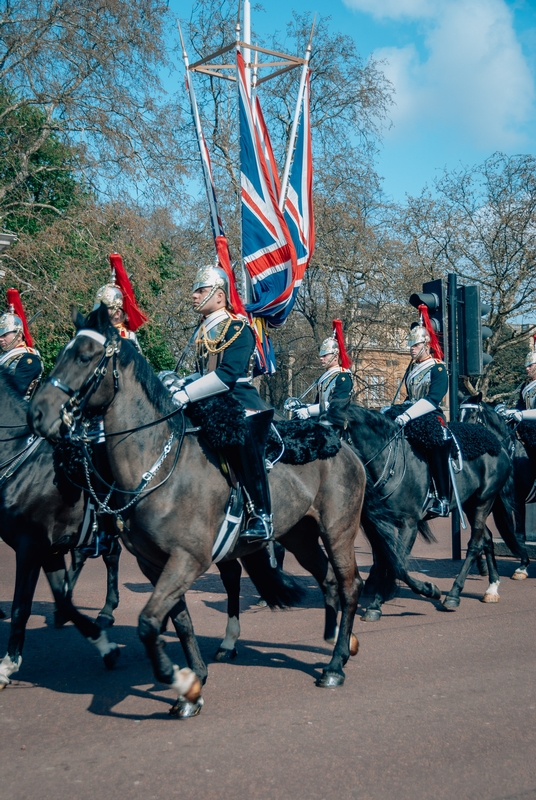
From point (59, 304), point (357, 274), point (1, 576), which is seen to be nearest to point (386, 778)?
point (1, 576)

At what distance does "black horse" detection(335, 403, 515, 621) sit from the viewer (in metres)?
8.30

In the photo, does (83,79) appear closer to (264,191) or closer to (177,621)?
(264,191)

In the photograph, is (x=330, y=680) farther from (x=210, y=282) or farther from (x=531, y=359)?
(x=531, y=359)

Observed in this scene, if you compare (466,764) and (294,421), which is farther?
(294,421)

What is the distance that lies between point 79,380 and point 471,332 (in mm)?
7699

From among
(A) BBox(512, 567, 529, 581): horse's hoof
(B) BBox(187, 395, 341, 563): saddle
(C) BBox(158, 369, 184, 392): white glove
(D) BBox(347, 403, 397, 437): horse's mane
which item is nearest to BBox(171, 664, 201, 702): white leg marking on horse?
(B) BBox(187, 395, 341, 563): saddle

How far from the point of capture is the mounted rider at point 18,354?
7064mm

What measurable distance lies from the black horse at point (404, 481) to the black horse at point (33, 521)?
2.74 m

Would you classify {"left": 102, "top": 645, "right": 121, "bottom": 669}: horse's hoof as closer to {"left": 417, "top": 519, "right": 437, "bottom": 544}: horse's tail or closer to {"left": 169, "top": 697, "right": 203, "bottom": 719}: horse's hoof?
{"left": 169, "top": 697, "right": 203, "bottom": 719}: horse's hoof

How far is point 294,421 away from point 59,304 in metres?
12.0

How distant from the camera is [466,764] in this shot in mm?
4344

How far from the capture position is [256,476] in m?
5.47

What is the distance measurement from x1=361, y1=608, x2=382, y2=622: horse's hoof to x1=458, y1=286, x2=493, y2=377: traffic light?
14.1 feet

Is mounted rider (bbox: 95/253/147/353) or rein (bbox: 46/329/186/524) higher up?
mounted rider (bbox: 95/253/147/353)
